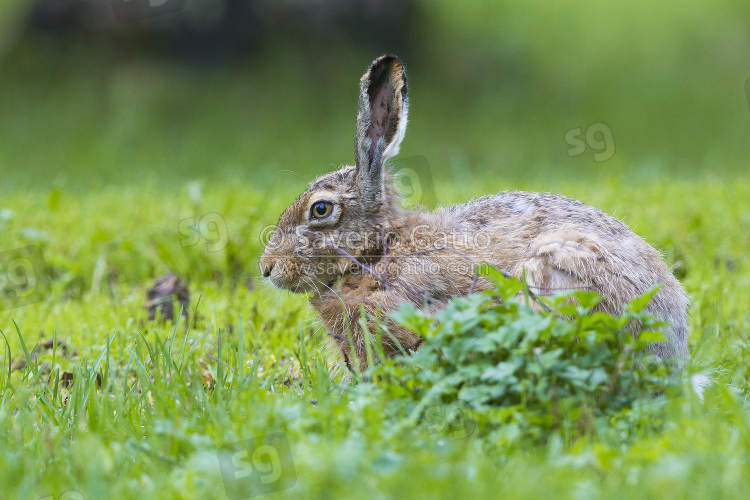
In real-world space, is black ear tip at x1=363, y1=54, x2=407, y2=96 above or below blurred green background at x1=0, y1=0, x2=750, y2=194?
below

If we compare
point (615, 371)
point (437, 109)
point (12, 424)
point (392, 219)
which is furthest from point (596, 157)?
point (12, 424)

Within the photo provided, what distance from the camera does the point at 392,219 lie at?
14.8 feet

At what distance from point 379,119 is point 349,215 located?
0.52m

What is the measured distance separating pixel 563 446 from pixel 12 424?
2.08 meters

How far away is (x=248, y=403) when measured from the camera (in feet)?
10.4

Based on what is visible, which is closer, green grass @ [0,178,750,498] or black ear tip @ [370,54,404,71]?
green grass @ [0,178,750,498]

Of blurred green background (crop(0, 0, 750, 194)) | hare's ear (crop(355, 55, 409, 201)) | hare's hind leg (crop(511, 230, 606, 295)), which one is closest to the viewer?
hare's hind leg (crop(511, 230, 606, 295))

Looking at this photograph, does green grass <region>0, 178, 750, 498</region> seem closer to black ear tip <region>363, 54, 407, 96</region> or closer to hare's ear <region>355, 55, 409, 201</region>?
hare's ear <region>355, 55, 409, 201</region>

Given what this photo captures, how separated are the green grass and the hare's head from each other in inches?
17.0

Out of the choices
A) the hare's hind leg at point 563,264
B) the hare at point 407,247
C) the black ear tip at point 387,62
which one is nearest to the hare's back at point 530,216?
the hare at point 407,247

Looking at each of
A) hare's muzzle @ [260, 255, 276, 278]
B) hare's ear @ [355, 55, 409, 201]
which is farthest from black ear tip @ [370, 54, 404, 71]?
hare's muzzle @ [260, 255, 276, 278]

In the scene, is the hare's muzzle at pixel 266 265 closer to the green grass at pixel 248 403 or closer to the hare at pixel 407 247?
the hare at pixel 407 247

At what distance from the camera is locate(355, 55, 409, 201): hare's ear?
4.29 meters

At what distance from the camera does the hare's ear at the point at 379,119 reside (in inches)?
169
